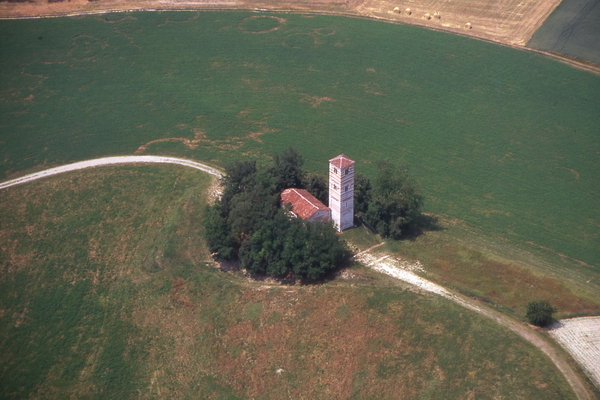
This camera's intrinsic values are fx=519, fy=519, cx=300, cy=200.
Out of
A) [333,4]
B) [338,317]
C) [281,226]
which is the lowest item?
[338,317]

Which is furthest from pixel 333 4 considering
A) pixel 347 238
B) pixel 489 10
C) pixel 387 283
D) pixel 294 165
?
pixel 387 283

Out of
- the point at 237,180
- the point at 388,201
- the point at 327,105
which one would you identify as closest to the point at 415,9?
the point at 327,105

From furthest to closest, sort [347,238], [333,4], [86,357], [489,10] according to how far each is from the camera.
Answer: [333,4] → [489,10] → [347,238] → [86,357]

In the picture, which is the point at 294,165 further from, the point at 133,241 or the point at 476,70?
the point at 476,70

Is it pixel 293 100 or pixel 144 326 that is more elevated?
pixel 293 100

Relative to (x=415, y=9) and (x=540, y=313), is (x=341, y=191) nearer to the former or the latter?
(x=540, y=313)

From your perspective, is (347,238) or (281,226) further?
(347,238)

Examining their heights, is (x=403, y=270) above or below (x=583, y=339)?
below
